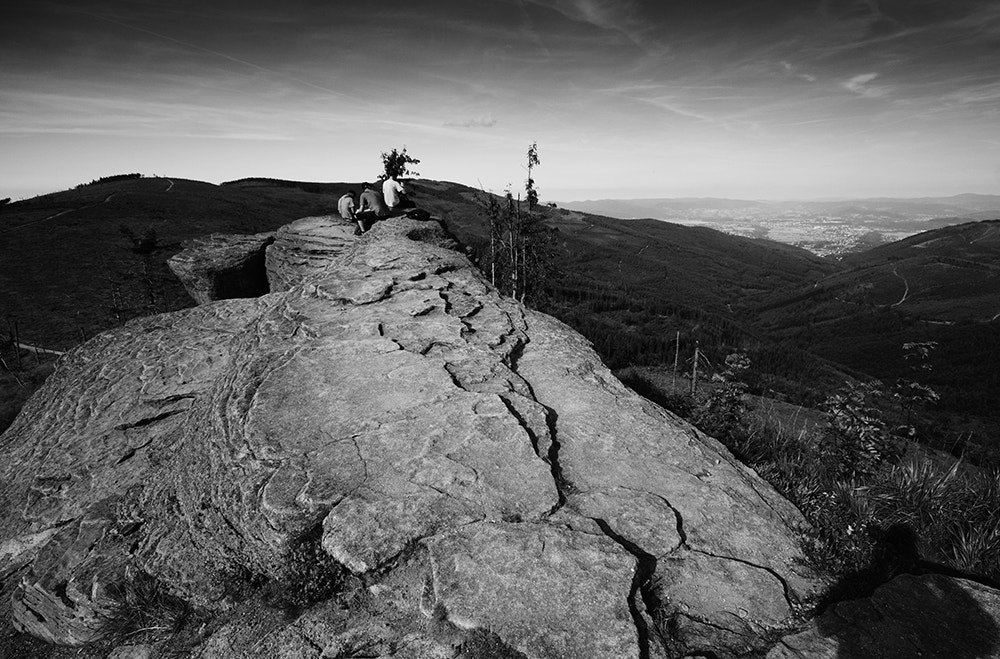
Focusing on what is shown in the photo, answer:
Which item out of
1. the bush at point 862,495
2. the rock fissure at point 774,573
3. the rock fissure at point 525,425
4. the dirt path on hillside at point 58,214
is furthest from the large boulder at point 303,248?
the dirt path on hillside at point 58,214

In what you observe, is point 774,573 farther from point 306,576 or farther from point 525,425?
point 306,576

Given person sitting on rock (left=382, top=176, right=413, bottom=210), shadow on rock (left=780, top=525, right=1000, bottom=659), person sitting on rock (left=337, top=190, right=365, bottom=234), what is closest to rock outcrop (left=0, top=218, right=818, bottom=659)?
shadow on rock (left=780, top=525, right=1000, bottom=659)

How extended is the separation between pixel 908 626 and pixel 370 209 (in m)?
21.8

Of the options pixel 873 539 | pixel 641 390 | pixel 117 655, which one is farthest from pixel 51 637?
pixel 641 390

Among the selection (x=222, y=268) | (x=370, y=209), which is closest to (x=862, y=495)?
(x=370, y=209)

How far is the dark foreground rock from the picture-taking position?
4.65 m

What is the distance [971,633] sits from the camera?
484 cm

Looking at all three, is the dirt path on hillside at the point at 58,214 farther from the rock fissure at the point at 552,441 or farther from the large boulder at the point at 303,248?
the rock fissure at the point at 552,441

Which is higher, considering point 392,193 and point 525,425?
point 392,193

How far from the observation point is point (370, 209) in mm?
21625

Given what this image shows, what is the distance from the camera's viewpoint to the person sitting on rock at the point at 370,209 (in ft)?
69.9

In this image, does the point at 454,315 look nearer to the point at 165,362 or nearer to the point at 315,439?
the point at 315,439

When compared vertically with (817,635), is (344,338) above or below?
above

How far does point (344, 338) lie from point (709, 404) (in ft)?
30.4
